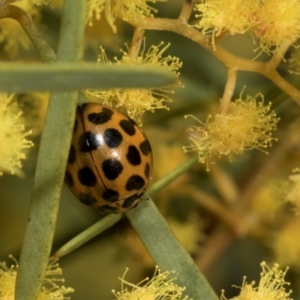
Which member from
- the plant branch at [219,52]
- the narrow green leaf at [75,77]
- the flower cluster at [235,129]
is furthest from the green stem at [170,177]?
the narrow green leaf at [75,77]

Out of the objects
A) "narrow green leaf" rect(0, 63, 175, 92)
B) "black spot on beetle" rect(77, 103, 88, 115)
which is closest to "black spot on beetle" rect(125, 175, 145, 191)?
"black spot on beetle" rect(77, 103, 88, 115)

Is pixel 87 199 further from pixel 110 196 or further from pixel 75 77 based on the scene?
pixel 75 77

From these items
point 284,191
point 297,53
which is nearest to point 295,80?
→ point 297,53

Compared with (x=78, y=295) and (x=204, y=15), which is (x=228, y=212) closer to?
(x=78, y=295)

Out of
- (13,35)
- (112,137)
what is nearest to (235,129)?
(112,137)

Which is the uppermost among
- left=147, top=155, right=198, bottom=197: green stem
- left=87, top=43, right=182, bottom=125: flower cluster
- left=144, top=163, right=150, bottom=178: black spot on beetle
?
left=87, top=43, right=182, bottom=125: flower cluster

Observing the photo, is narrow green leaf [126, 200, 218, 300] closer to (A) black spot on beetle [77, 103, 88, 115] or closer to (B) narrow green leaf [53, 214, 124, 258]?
(B) narrow green leaf [53, 214, 124, 258]

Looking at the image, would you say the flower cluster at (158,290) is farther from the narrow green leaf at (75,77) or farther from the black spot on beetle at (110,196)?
the narrow green leaf at (75,77)
